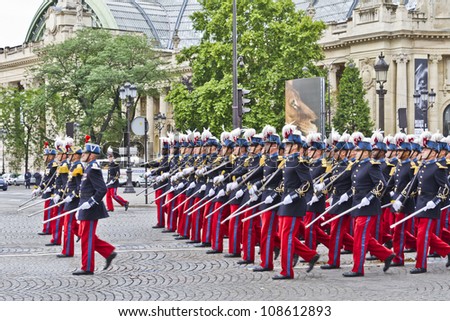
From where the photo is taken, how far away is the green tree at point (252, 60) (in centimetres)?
5156

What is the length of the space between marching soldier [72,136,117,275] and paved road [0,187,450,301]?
0.89 feet

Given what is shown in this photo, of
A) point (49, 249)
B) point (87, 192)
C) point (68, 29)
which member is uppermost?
point (68, 29)

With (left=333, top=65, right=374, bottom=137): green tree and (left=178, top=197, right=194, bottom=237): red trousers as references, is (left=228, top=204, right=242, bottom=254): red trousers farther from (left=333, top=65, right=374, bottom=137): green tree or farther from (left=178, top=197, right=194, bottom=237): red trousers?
(left=333, top=65, right=374, bottom=137): green tree

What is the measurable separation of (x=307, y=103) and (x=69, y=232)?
38.7 feet

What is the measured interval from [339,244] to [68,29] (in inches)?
3369

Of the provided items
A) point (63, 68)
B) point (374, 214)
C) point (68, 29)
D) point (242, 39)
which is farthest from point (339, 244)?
point (68, 29)

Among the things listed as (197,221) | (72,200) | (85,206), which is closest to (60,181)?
(197,221)

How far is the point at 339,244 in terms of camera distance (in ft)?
49.9

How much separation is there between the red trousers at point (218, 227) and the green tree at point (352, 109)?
146 feet

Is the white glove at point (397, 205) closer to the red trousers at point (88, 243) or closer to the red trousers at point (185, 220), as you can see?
the red trousers at point (88, 243)

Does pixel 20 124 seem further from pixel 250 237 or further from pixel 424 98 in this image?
pixel 250 237

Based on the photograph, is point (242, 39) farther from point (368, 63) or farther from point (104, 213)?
point (104, 213)

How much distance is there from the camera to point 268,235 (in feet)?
48.6
